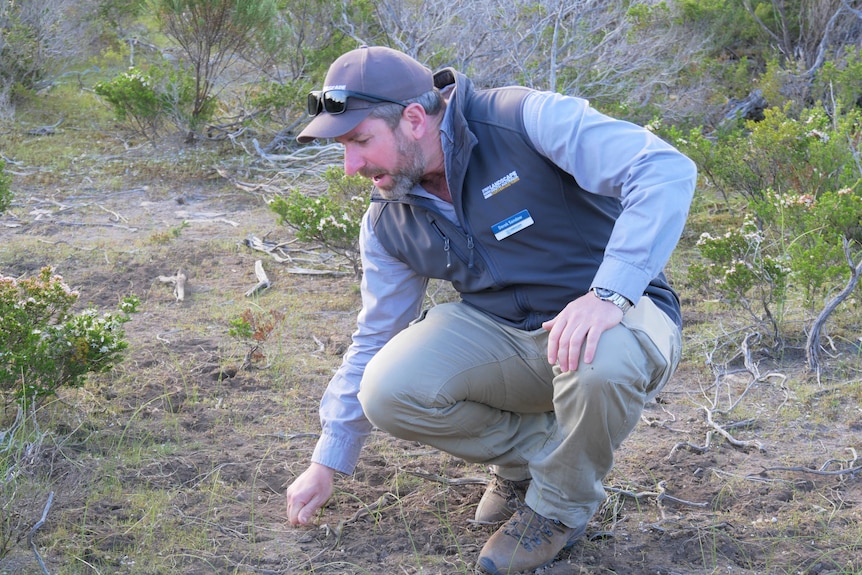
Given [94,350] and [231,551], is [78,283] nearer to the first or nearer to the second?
[94,350]

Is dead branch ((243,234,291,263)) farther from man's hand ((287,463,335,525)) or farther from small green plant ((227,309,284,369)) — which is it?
man's hand ((287,463,335,525))

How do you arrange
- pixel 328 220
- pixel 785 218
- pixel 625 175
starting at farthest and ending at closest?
pixel 328 220, pixel 785 218, pixel 625 175

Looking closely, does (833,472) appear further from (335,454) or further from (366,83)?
(366,83)

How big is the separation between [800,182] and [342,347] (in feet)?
9.30

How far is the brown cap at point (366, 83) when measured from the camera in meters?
2.47

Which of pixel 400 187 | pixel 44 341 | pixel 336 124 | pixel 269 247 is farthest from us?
pixel 269 247

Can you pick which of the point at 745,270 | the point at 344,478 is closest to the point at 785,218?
the point at 745,270

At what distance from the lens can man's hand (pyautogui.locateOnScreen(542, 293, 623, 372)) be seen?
2191 millimetres

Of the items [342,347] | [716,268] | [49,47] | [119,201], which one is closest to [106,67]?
[49,47]

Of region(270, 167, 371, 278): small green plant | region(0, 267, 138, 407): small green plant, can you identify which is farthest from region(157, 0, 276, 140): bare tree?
region(0, 267, 138, 407): small green plant

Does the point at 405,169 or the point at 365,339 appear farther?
the point at 365,339

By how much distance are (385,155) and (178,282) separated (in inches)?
111

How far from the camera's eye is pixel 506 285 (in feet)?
8.50

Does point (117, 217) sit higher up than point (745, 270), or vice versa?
point (745, 270)
